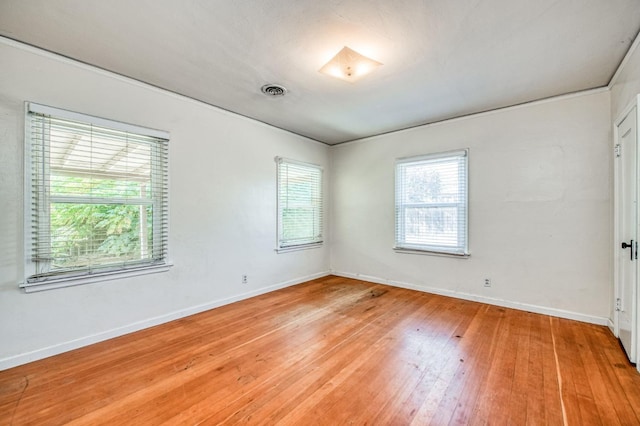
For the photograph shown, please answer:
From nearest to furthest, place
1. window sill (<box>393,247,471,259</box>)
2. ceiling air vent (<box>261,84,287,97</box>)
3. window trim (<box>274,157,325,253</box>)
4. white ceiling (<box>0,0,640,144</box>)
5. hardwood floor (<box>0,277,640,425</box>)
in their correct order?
hardwood floor (<box>0,277,640,425</box>) < white ceiling (<box>0,0,640,144</box>) < ceiling air vent (<box>261,84,287,97</box>) < window sill (<box>393,247,471,259</box>) < window trim (<box>274,157,325,253</box>)

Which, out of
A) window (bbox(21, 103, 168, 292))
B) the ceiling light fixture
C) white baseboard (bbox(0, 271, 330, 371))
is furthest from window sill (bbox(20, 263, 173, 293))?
the ceiling light fixture

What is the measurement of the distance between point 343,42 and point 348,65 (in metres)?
0.25

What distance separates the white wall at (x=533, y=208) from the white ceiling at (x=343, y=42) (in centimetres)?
41

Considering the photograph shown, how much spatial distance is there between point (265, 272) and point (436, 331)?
254cm

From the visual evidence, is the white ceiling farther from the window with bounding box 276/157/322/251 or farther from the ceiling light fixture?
the window with bounding box 276/157/322/251

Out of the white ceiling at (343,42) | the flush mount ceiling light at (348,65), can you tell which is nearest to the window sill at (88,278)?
the white ceiling at (343,42)

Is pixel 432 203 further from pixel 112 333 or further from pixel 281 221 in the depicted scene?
pixel 112 333

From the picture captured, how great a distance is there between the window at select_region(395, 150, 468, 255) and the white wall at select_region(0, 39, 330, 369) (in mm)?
1737

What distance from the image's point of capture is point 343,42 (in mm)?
2236

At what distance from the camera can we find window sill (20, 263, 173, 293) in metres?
2.32

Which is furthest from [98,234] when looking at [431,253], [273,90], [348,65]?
[431,253]

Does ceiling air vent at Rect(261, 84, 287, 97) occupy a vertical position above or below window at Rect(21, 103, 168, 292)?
above

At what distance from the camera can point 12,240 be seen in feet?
7.36

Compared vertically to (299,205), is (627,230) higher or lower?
lower
